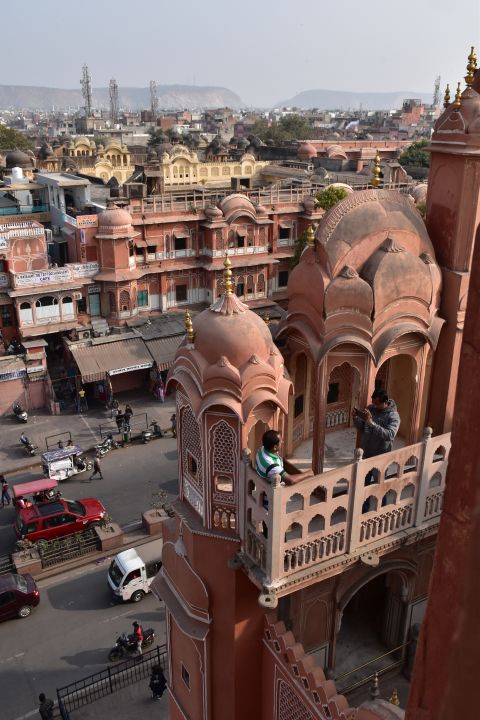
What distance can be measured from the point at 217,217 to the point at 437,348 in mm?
25662

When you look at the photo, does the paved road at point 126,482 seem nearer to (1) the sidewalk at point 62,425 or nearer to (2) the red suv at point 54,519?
(1) the sidewalk at point 62,425

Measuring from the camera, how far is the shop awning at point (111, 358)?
29.2 m

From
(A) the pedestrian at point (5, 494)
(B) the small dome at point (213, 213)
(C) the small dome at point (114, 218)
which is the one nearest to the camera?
(A) the pedestrian at point (5, 494)

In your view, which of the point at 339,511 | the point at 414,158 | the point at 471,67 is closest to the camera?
the point at 471,67

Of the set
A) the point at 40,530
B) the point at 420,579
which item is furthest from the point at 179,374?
the point at 40,530

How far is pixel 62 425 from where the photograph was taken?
2848 centimetres

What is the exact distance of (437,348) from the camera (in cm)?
1009

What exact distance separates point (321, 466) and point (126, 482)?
15766 millimetres

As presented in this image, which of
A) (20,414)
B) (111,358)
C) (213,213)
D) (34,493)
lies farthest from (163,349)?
(34,493)

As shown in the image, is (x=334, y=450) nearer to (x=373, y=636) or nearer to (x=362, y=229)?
(x=373, y=636)

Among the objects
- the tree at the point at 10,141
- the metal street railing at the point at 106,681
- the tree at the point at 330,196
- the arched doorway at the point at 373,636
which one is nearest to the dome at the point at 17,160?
the tree at the point at 10,141

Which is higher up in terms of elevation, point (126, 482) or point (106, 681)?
point (106, 681)

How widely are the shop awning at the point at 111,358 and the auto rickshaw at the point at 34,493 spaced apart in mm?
7792

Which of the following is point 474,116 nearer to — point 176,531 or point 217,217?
point 176,531
